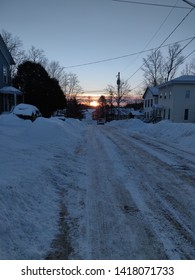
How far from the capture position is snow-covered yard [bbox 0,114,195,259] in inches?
162

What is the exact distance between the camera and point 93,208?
5715 mm

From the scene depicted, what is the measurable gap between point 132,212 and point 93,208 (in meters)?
0.79

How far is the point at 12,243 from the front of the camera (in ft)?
13.4

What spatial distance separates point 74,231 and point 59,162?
495cm

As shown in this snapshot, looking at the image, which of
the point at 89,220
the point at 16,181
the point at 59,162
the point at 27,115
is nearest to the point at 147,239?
the point at 89,220

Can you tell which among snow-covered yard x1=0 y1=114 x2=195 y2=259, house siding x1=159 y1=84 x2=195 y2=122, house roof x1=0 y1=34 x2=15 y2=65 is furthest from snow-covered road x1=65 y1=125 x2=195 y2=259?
house siding x1=159 y1=84 x2=195 y2=122

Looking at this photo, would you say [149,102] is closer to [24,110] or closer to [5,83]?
[5,83]

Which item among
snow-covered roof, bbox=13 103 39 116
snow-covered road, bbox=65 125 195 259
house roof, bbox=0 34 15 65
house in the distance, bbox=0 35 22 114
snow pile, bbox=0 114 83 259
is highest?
house roof, bbox=0 34 15 65

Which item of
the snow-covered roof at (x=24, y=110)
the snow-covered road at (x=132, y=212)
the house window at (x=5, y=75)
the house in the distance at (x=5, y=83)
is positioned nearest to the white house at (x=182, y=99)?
the house in the distance at (x=5, y=83)

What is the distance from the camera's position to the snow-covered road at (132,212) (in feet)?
13.5

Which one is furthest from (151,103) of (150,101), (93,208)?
(93,208)

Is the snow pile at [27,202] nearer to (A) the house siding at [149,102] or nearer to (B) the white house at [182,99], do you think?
(B) the white house at [182,99]

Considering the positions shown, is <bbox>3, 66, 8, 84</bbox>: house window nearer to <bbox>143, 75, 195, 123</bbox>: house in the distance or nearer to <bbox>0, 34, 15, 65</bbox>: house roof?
<bbox>0, 34, 15, 65</bbox>: house roof
